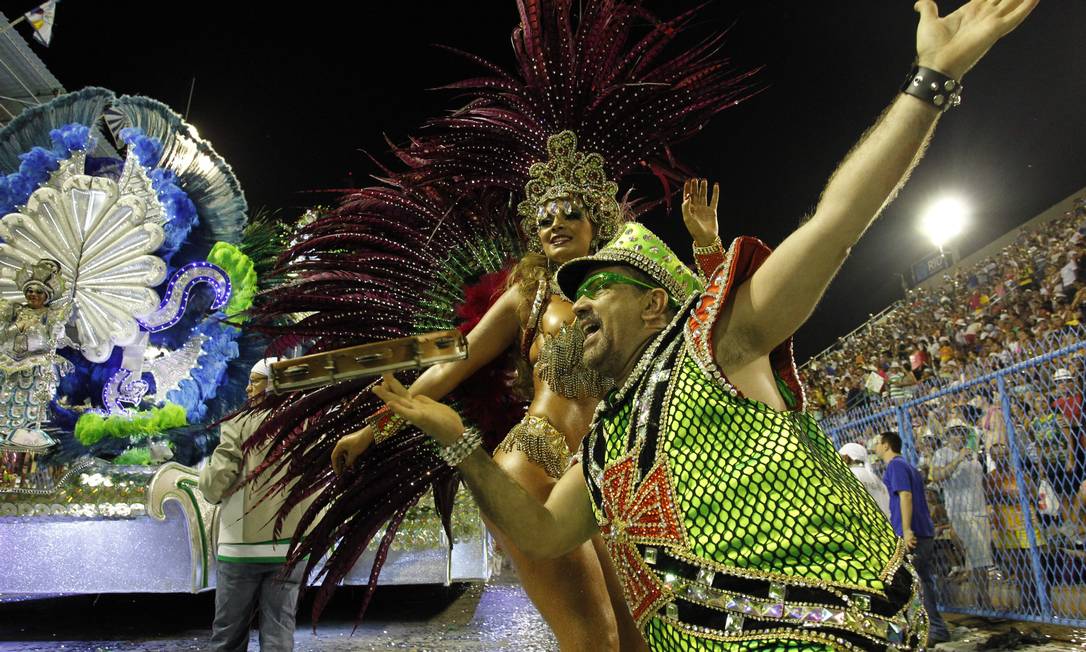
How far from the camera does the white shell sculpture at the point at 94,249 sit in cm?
718

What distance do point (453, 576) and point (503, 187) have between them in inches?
127

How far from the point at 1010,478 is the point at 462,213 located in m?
5.11

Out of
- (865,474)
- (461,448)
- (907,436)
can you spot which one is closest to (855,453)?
(865,474)

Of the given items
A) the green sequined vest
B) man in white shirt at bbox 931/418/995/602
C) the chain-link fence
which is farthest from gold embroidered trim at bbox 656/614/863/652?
man in white shirt at bbox 931/418/995/602

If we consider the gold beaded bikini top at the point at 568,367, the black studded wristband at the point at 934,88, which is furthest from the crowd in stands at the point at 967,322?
the black studded wristband at the point at 934,88

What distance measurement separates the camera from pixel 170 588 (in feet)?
16.7

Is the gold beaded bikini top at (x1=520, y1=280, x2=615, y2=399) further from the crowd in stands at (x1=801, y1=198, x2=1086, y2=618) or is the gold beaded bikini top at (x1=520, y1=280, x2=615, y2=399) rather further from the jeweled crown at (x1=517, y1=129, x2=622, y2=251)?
the crowd in stands at (x1=801, y1=198, x2=1086, y2=618)

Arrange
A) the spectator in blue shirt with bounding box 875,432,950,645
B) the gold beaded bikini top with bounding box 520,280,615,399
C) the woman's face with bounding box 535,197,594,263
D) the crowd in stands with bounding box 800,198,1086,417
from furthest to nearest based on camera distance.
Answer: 1. the crowd in stands with bounding box 800,198,1086,417
2. the spectator in blue shirt with bounding box 875,432,950,645
3. the woman's face with bounding box 535,197,594,263
4. the gold beaded bikini top with bounding box 520,280,615,399

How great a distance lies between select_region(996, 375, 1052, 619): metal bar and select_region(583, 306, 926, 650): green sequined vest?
520 centimetres

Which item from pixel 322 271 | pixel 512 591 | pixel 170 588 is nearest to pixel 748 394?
pixel 322 271

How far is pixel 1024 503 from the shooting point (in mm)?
5887

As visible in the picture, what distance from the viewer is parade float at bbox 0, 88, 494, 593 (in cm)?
656

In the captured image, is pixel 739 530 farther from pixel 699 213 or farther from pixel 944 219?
pixel 944 219

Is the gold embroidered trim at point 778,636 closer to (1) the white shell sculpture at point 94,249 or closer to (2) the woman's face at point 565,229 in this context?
(2) the woman's face at point 565,229
